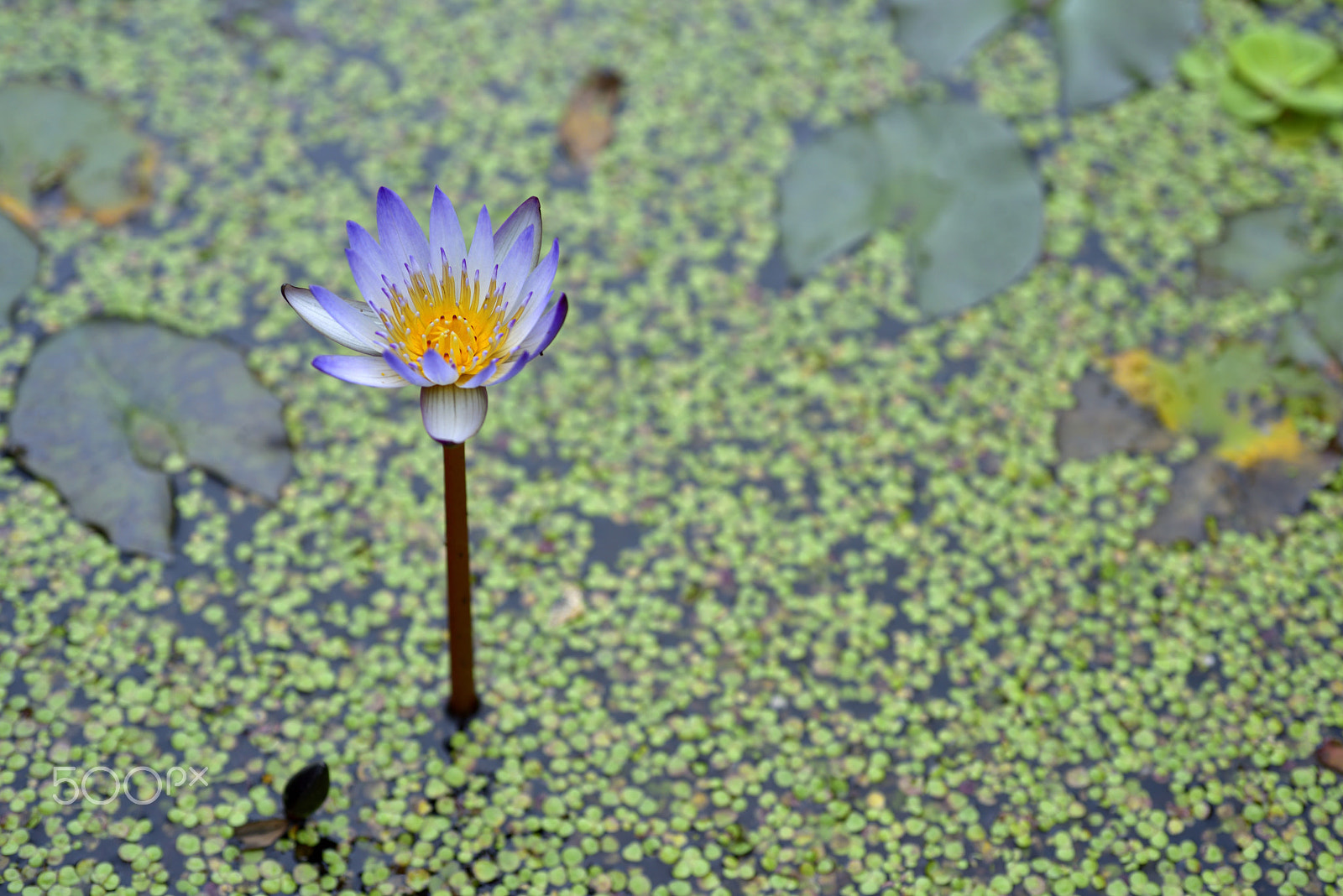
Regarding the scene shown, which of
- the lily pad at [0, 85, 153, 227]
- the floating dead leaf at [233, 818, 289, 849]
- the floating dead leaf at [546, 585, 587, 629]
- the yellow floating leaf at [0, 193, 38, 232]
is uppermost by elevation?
the lily pad at [0, 85, 153, 227]

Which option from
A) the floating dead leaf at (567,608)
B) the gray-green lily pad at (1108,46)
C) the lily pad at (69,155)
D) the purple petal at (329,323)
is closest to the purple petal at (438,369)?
the purple petal at (329,323)

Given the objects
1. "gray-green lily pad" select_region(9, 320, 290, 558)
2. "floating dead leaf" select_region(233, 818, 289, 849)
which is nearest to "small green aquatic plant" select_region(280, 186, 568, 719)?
"floating dead leaf" select_region(233, 818, 289, 849)

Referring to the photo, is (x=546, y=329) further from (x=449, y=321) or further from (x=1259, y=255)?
(x=1259, y=255)

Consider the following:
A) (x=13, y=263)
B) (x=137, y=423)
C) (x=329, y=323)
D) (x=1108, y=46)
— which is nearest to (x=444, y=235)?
(x=329, y=323)

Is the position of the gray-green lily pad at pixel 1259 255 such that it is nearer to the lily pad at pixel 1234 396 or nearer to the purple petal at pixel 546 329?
the lily pad at pixel 1234 396

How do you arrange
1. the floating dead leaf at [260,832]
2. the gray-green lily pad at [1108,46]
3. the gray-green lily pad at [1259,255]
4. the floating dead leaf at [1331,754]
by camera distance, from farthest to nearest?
the gray-green lily pad at [1108,46]
the gray-green lily pad at [1259,255]
the floating dead leaf at [1331,754]
the floating dead leaf at [260,832]

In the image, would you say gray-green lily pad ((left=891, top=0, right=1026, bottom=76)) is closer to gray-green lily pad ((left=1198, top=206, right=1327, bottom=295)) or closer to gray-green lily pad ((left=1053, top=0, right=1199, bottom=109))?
gray-green lily pad ((left=1053, top=0, right=1199, bottom=109))
